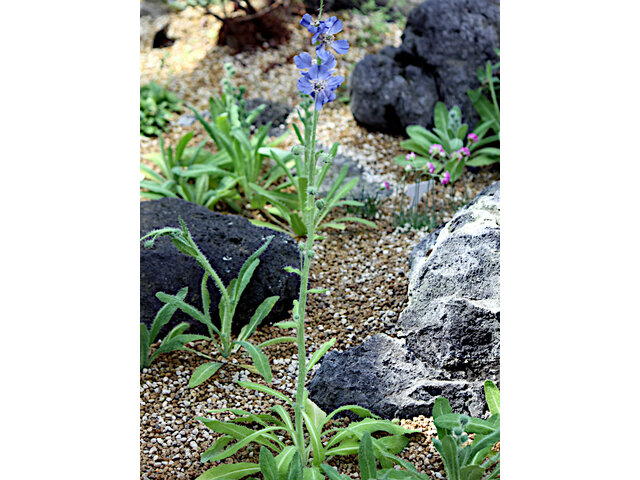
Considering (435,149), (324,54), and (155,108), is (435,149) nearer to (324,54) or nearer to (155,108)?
(155,108)

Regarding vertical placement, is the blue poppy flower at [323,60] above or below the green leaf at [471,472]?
above

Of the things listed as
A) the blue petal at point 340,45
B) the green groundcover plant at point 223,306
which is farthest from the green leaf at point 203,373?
the blue petal at point 340,45

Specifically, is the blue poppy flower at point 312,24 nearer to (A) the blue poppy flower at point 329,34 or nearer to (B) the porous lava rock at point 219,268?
(A) the blue poppy flower at point 329,34

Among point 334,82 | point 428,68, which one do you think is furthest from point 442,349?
point 428,68

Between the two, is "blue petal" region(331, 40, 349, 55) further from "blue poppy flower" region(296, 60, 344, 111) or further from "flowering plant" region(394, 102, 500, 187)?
"flowering plant" region(394, 102, 500, 187)
